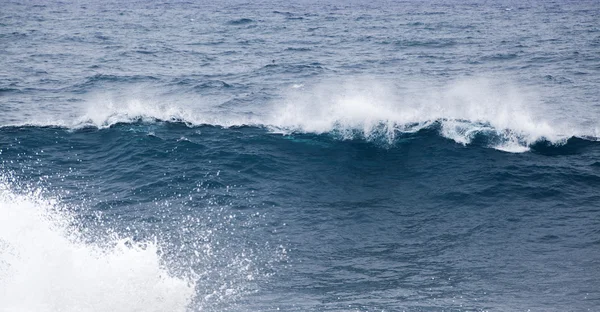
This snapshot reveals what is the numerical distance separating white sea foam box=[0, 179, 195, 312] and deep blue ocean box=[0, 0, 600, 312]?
55 millimetres

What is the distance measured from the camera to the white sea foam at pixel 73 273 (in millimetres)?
16828

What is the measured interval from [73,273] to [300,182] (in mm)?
10214

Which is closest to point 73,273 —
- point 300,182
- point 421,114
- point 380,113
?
point 300,182

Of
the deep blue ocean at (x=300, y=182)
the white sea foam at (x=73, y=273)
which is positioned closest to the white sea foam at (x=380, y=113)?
the deep blue ocean at (x=300, y=182)

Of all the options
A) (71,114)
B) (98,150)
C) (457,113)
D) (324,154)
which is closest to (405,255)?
(324,154)

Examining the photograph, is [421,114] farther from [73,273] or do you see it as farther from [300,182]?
[73,273]

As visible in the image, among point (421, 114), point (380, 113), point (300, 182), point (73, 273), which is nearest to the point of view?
point (73, 273)

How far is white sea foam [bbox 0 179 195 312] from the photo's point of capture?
55.2ft

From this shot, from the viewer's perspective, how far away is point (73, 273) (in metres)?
18.0

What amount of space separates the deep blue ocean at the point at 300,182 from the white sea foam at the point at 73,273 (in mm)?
55

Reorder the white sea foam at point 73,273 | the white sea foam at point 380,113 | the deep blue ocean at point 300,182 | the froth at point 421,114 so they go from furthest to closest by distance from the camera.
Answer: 1. the white sea foam at point 380,113
2. the froth at point 421,114
3. the deep blue ocean at point 300,182
4. the white sea foam at point 73,273

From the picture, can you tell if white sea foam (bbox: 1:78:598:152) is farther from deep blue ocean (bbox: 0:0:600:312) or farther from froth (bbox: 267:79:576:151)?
deep blue ocean (bbox: 0:0:600:312)

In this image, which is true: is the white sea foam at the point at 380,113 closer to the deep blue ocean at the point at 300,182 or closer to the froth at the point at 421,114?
the froth at the point at 421,114

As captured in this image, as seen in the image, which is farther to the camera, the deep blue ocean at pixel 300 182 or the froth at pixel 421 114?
the froth at pixel 421 114
